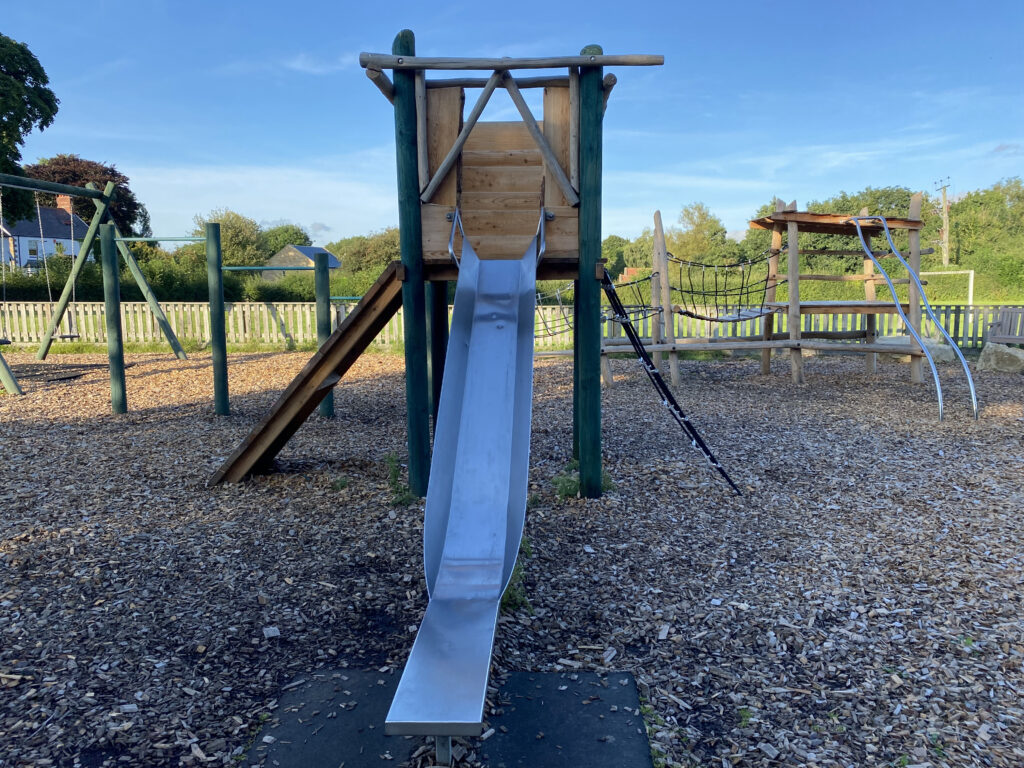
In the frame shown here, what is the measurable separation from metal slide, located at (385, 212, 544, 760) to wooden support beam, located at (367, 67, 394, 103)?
0.93 metres

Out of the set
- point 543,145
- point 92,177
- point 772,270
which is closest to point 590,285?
point 543,145

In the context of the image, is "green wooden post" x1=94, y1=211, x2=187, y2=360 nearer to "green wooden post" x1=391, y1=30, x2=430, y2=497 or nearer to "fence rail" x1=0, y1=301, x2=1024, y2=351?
"fence rail" x1=0, y1=301, x2=1024, y2=351

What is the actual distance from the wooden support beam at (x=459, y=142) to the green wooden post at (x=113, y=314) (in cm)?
478

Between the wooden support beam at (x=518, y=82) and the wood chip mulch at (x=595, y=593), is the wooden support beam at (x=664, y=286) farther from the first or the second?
the wooden support beam at (x=518, y=82)

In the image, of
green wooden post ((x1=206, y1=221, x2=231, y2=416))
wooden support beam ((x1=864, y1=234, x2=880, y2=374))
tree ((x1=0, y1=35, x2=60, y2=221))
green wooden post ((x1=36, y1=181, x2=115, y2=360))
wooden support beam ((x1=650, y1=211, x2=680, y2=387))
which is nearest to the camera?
green wooden post ((x1=206, y1=221, x2=231, y2=416))

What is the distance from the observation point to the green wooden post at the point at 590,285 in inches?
173

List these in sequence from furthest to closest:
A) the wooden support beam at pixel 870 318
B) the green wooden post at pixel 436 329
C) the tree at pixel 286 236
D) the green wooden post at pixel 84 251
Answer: the tree at pixel 286 236 < the wooden support beam at pixel 870 318 < the green wooden post at pixel 84 251 < the green wooden post at pixel 436 329

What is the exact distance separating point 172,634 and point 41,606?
0.71 metres

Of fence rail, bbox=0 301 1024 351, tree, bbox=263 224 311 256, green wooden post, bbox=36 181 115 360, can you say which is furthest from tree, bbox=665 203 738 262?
tree, bbox=263 224 311 256

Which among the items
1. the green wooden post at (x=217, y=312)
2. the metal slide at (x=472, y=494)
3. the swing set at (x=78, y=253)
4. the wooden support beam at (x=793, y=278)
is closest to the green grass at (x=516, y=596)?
the metal slide at (x=472, y=494)

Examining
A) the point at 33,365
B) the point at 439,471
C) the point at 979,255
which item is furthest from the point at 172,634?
the point at 979,255

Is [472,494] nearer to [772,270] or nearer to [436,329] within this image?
[436,329]

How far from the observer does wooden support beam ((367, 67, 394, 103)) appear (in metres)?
4.30

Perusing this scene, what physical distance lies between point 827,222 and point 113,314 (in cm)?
907
